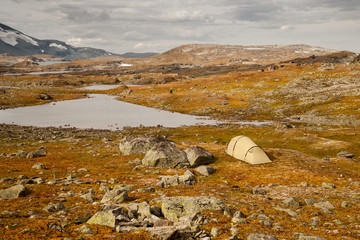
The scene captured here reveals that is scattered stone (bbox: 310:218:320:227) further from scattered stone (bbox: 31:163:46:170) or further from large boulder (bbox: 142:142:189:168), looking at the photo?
scattered stone (bbox: 31:163:46:170)

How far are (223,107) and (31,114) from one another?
281ft

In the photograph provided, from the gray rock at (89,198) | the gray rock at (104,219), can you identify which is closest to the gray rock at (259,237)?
the gray rock at (104,219)

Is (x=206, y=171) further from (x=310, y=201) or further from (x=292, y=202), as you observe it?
(x=310, y=201)

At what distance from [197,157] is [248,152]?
9155 mm

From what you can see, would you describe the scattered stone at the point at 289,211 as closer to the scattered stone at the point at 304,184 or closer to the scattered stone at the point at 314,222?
the scattered stone at the point at 314,222

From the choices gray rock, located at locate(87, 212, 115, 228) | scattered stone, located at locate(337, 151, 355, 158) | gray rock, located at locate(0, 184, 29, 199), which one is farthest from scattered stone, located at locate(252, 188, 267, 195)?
scattered stone, located at locate(337, 151, 355, 158)

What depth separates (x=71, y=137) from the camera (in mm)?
66875

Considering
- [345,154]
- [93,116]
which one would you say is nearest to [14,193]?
[345,154]

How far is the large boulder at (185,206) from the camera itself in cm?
1752

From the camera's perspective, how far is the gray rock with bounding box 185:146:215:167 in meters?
38.3

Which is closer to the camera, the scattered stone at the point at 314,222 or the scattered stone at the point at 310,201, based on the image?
the scattered stone at the point at 314,222

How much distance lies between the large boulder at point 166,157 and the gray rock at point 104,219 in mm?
21754

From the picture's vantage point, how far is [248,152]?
133ft

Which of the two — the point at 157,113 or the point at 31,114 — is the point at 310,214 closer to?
the point at 157,113
